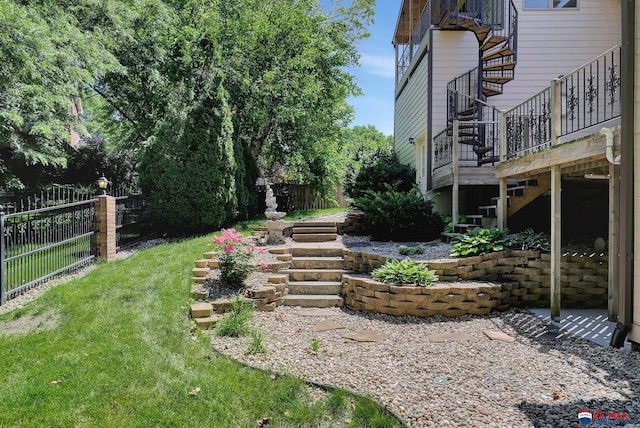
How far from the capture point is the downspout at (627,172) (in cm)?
439

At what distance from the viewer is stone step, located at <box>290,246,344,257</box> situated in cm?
821

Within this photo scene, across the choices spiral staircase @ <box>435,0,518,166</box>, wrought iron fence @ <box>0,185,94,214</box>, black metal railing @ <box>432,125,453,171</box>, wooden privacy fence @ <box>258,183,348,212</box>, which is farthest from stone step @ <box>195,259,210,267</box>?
wooden privacy fence @ <box>258,183,348,212</box>

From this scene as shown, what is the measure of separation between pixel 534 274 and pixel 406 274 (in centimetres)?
196

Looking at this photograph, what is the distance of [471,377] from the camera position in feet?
12.4

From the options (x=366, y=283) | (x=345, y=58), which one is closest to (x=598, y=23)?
(x=345, y=58)

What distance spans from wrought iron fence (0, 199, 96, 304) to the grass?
3.07 feet

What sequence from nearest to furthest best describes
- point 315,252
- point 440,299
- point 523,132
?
point 440,299 → point 523,132 → point 315,252

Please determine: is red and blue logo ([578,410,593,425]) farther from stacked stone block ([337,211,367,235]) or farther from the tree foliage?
the tree foliage

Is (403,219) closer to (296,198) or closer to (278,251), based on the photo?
(278,251)

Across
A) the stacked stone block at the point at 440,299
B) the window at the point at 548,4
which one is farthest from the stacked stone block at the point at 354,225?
the window at the point at 548,4

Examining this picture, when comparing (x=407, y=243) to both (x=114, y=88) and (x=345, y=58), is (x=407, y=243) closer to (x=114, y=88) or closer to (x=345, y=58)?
(x=345, y=58)

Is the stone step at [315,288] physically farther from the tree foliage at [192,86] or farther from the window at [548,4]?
the window at [548,4]

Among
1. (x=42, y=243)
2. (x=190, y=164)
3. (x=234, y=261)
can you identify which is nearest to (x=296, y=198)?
(x=190, y=164)

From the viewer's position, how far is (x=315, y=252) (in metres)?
8.24
